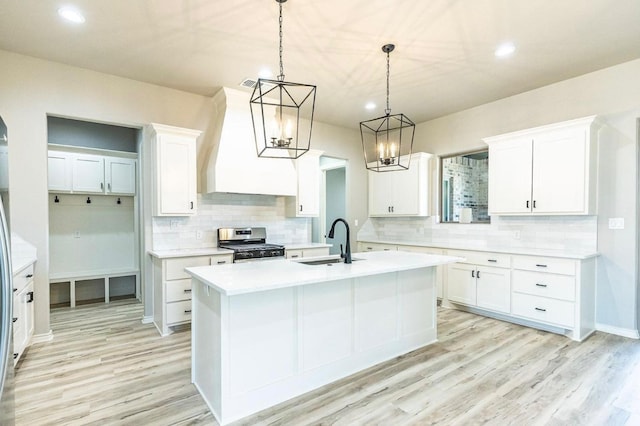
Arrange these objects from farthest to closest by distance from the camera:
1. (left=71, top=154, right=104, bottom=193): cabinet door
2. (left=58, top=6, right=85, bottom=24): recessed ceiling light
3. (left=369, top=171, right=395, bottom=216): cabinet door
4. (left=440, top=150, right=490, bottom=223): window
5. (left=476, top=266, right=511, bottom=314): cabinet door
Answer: (left=369, top=171, right=395, bottom=216): cabinet door, (left=440, top=150, right=490, bottom=223): window, (left=71, top=154, right=104, bottom=193): cabinet door, (left=476, top=266, right=511, bottom=314): cabinet door, (left=58, top=6, right=85, bottom=24): recessed ceiling light

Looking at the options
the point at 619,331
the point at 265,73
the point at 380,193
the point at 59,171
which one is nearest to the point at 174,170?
the point at 265,73

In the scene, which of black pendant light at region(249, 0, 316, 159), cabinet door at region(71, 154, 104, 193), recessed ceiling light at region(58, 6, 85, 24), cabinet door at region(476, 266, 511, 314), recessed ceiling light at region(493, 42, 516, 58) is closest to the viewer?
black pendant light at region(249, 0, 316, 159)

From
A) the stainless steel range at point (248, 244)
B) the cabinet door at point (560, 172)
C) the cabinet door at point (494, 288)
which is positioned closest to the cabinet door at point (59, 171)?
the stainless steel range at point (248, 244)

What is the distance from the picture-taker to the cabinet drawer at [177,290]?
3.73 meters

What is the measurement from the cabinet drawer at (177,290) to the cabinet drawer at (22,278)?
1.19 meters

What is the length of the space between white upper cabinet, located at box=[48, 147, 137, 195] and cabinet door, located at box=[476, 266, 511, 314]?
5155 mm

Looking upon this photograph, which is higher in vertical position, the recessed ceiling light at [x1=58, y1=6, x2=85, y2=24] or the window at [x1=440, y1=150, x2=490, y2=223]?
the recessed ceiling light at [x1=58, y1=6, x2=85, y2=24]

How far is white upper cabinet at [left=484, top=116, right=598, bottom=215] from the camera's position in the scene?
3.61 meters

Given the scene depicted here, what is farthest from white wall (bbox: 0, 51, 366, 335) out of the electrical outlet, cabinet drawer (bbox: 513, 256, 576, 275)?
the electrical outlet

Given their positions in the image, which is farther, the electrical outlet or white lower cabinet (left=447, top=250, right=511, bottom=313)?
white lower cabinet (left=447, top=250, right=511, bottom=313)

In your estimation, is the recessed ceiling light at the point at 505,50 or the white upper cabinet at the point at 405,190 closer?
the recessed ceiling light at the point at 505,50

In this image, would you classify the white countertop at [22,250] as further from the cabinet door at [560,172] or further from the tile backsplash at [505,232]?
the cabinet door at [560,172]

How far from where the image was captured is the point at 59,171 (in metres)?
4.64

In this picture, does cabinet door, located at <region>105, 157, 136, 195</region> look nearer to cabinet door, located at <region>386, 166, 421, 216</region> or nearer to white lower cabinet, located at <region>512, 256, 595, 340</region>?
cabinet door, located at <region>386, 166, 421, 216</region>
